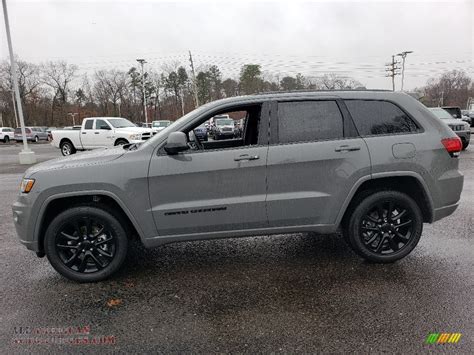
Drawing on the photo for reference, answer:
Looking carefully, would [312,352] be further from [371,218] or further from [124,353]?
[371,218]

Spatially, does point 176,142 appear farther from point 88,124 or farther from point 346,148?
point 88,124

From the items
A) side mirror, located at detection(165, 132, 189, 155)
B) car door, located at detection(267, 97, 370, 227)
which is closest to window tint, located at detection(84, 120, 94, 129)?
side mirror, located at detection(165, 132, 189, 155)

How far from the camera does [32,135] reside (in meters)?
37.3

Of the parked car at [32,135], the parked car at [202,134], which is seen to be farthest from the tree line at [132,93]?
the parked car at [202,134]

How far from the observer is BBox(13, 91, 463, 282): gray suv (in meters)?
3.43

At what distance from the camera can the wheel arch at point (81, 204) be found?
3.39 metres

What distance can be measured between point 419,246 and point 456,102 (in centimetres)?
9676

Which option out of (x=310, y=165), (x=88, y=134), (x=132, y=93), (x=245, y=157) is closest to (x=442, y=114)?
(x=310, y=165)

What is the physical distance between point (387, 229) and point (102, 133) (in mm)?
14852

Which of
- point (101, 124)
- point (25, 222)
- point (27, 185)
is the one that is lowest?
point (25, 222)

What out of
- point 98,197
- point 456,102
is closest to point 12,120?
point 98,197

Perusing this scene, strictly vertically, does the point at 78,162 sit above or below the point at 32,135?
below

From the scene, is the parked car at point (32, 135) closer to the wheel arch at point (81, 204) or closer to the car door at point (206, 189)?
the wheel arch at point (81, 204)

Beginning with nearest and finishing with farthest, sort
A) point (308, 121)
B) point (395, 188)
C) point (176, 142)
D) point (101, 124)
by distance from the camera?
point (176, 142), point (308, 121), point (395, 188), point (101, 124)
